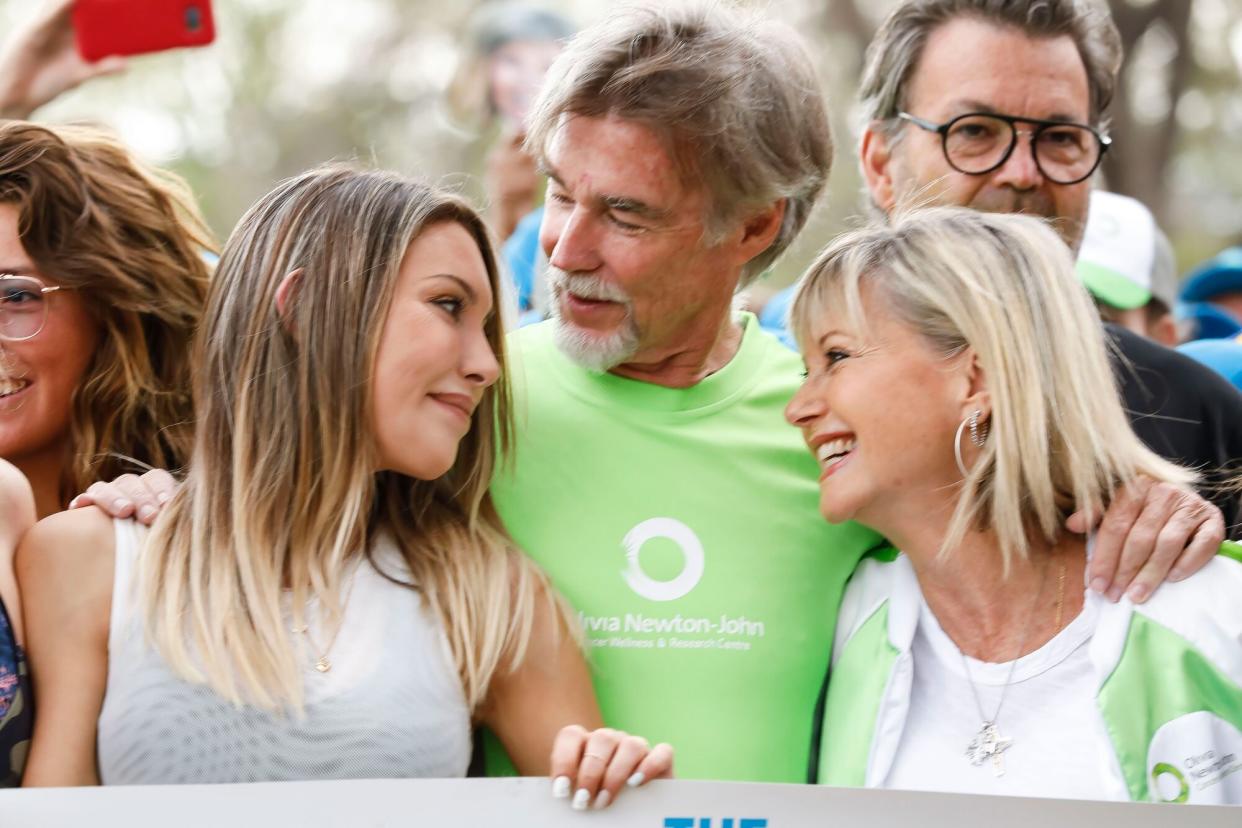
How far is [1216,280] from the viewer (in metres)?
6.20

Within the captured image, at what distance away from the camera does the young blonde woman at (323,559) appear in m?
2.50

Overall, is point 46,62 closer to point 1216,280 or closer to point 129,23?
point 129,23

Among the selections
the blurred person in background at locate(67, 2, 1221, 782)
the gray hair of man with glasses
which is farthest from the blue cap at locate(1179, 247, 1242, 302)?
the blurred person in background at locate(67, 2, 1221, 782)

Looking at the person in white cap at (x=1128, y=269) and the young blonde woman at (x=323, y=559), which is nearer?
the young blonde woman at (x=323, y=559)

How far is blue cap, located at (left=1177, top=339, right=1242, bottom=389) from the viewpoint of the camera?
3611 mm

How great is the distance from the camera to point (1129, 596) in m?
2.69

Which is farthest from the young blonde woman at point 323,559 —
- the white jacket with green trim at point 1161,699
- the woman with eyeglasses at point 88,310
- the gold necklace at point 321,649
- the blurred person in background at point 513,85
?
the blurred person in background at point 513,85

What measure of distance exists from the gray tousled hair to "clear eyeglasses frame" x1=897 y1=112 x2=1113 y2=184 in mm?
410

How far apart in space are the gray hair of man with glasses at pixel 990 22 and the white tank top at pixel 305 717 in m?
1.87

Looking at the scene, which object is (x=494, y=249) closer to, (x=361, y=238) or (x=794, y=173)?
(x=361, y=238)

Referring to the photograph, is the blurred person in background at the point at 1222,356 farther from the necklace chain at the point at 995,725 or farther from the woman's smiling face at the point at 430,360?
the woman's smiling face at the point at 430,360

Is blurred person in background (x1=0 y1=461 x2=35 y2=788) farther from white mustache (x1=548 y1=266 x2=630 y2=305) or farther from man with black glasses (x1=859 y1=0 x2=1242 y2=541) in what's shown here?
man with black glasses (x1=859 y1=0 x2=1242 y2=541)

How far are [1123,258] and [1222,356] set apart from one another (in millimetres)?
1061

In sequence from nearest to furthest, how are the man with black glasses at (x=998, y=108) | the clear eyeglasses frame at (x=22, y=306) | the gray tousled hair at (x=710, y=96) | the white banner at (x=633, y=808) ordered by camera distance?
the white banner at (x=633, y=808), the clear eyeglasses frame at (x=22, y=306), the gray tousled hair at (x=710, y=96), the man with black glasses at (x=998, y=108)
